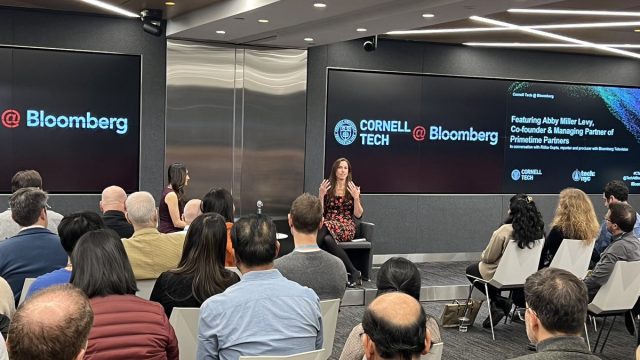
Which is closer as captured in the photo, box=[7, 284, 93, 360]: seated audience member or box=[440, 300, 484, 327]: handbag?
box=[7, 284, 93, 360]: seated audience member

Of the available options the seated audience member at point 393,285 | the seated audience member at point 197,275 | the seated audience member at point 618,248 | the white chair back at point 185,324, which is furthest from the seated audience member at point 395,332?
the seated audience member at point 618,248

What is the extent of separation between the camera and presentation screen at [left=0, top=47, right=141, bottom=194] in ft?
27.5

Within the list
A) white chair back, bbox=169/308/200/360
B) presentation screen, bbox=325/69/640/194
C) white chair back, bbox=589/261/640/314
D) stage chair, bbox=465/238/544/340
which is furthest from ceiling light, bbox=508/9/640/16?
white chair back, bbox=169/308/200/360

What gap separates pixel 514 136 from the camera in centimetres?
1110

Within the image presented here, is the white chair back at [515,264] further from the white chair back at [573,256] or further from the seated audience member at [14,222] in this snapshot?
the seated audience member at [14,222]

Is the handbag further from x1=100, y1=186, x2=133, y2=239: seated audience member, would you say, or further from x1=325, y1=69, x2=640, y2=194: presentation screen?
x1=325, y1=69, x2=640, y2=194: presentation screen

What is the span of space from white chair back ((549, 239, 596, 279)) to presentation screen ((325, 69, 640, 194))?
13.3ft

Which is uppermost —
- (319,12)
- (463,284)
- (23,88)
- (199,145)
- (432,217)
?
(319,12)

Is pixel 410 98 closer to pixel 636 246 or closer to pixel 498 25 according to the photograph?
pixel 498 25

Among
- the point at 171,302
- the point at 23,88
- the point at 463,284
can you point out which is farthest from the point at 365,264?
the point at 171,302

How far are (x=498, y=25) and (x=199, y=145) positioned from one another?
4042 millimetres

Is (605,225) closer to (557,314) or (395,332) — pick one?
(557,314)

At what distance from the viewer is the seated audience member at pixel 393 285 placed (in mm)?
2955

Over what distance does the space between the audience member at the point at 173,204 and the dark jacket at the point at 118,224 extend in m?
1.73
